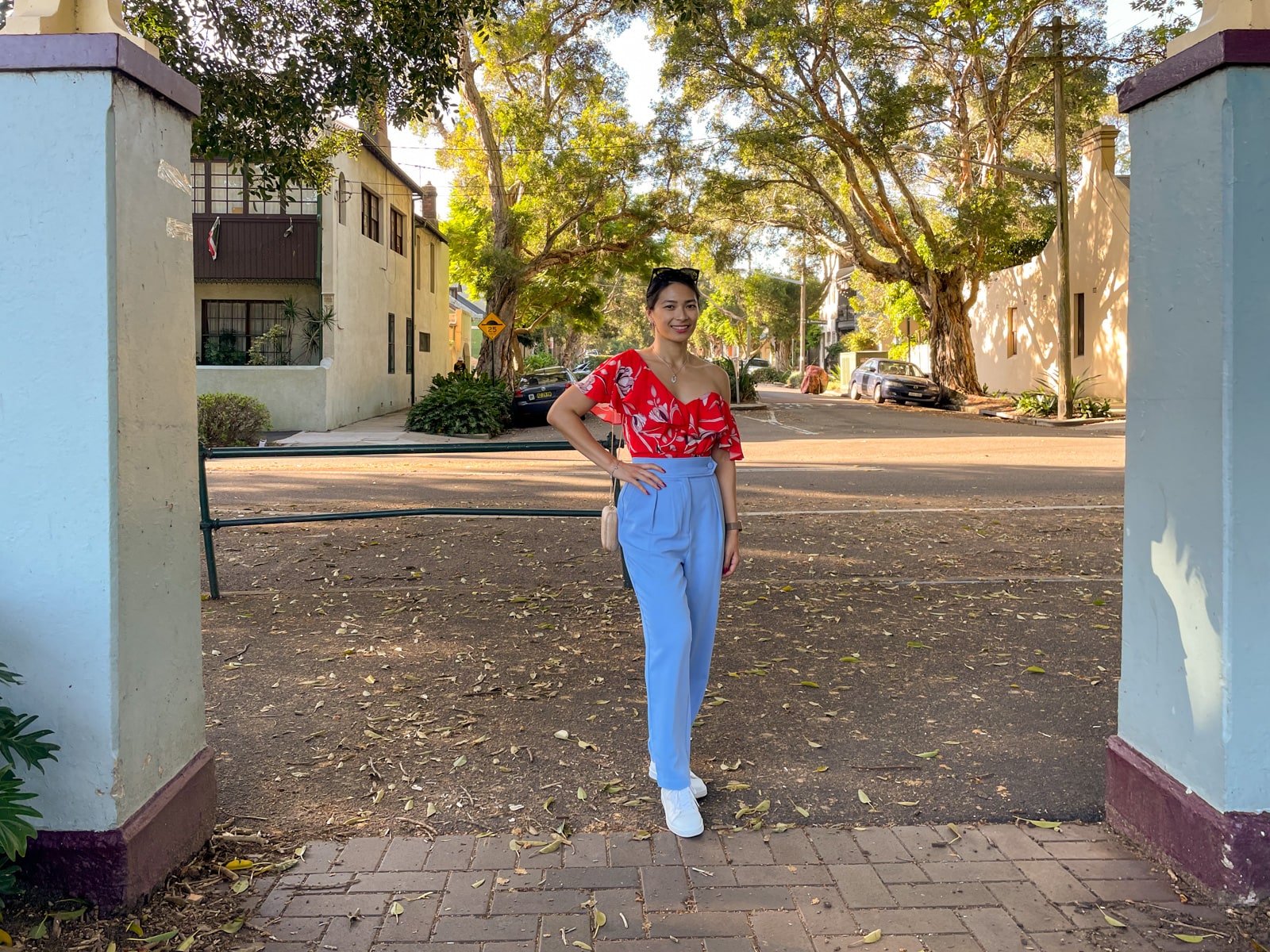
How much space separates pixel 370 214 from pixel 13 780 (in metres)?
25.8

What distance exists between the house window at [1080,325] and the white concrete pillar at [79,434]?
29.7m

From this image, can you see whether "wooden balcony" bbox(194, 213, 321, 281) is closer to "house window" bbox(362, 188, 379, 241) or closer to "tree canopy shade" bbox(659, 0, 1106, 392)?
"house window" bbox(362, 188, 379, 241)

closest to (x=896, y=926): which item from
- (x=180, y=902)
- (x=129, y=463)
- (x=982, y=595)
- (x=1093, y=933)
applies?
(x=1093, y=933)

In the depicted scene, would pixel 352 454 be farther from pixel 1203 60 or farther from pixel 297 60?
pixel 1203 60

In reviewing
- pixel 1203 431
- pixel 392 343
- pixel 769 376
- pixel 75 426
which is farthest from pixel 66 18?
pixel 769 376

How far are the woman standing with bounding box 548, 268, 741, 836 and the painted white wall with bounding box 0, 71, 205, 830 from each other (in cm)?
132

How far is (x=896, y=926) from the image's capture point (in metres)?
2.88

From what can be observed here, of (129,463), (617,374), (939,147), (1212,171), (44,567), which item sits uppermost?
(939,147)

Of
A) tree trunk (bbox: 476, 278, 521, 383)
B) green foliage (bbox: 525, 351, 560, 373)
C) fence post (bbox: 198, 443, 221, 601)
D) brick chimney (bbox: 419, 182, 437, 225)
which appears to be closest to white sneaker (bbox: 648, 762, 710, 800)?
fence post (bbox: 198, 443, 221, 601)

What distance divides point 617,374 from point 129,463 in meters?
1.51

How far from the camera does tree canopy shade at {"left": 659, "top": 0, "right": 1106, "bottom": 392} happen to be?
1045 inches

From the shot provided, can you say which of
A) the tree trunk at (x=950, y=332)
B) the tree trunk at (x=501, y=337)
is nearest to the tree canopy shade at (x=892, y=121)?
the tree trunk at (x=950, y=332)

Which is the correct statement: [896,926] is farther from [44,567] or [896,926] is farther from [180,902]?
[44,567]

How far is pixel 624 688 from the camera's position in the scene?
5031mm
